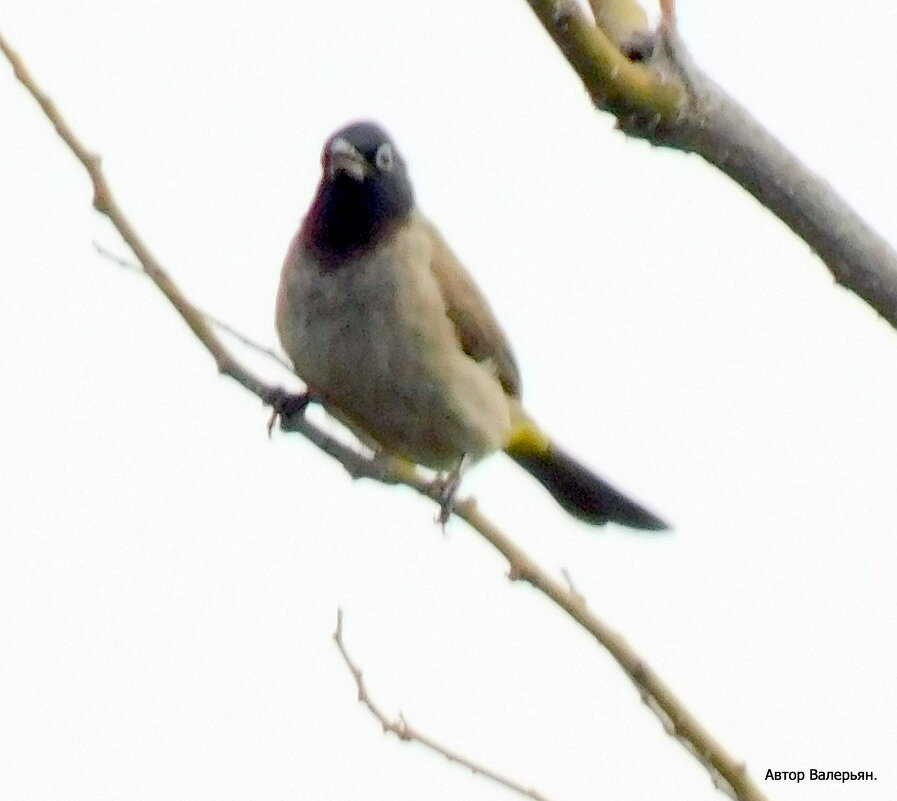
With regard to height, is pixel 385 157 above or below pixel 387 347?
above

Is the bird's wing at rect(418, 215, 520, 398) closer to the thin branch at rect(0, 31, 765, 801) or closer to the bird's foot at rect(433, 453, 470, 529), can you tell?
the bird's foot at rect(433, 453, 470, 529)

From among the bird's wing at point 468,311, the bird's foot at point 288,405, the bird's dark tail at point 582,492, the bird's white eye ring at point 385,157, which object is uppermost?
the bird's white eye ring at point 385,157

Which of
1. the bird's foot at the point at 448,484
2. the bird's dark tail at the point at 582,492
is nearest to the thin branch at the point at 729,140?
the bird's foot at the point at 448,484

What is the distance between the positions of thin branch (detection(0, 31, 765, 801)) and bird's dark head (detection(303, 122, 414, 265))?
152 cm

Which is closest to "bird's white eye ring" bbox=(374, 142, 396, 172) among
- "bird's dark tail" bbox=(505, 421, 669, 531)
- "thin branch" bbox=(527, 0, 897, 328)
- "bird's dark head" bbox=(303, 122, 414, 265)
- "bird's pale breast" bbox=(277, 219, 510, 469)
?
"bird's dark head" bbox=(303, 122, 414, 265)

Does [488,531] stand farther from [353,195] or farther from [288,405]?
[353,195]

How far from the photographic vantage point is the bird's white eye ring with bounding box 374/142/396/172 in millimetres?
4965

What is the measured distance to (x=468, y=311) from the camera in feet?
17.3

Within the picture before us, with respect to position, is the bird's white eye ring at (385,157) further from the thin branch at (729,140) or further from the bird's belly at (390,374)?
the thin branch at (729,140)

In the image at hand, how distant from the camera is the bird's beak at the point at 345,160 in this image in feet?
15.9

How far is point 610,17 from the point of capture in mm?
2258

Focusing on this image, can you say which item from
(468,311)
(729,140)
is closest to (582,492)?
(468,311)

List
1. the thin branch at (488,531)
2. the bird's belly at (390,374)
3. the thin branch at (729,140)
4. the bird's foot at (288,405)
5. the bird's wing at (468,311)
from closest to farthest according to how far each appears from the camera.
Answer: the thin branch at (729,140)
the thin branch at (488,531)
the bird's foot at (288,405)
the bird's belly at (390,374)
the bird's wing at (468,311)

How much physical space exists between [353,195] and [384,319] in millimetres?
439
